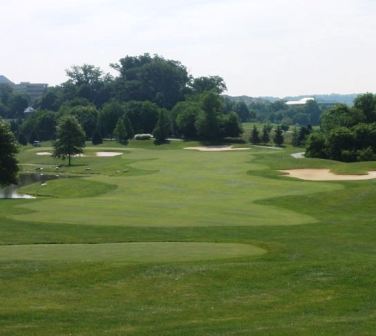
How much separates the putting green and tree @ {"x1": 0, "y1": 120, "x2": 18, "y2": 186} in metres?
33.3

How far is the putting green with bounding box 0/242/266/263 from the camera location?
72.2 feet

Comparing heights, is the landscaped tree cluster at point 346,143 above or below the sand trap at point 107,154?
above

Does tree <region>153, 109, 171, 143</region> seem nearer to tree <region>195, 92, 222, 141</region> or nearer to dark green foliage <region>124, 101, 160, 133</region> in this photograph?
tree <region>195, 92, 222, 141</region>

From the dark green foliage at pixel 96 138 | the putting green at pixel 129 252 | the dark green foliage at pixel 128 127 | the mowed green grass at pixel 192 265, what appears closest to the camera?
the mowed green grass at pixel 192 265

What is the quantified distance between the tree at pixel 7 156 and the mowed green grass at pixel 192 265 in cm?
1328

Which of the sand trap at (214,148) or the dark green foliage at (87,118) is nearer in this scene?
the sand trap at (214,148)

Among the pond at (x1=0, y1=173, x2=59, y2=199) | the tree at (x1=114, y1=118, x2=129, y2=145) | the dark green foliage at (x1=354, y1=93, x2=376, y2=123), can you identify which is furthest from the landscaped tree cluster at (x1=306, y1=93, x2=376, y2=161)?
the tree at (x1=114, y1=118, x2=129, y2=145)

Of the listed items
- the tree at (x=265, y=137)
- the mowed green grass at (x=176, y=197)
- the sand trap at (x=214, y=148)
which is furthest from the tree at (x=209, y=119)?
the mowed green grass at (x=176, y=197)

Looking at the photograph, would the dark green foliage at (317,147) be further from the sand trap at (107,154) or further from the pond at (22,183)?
the sand trap at (107,154)

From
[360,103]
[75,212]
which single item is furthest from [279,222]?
[360,103]

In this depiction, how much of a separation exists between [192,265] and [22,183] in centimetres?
5624

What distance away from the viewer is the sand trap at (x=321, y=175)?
188 ft

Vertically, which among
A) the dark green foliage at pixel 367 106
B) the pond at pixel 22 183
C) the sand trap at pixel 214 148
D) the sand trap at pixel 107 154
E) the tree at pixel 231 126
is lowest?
the pond at pixel 22 183

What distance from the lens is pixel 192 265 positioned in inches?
825
